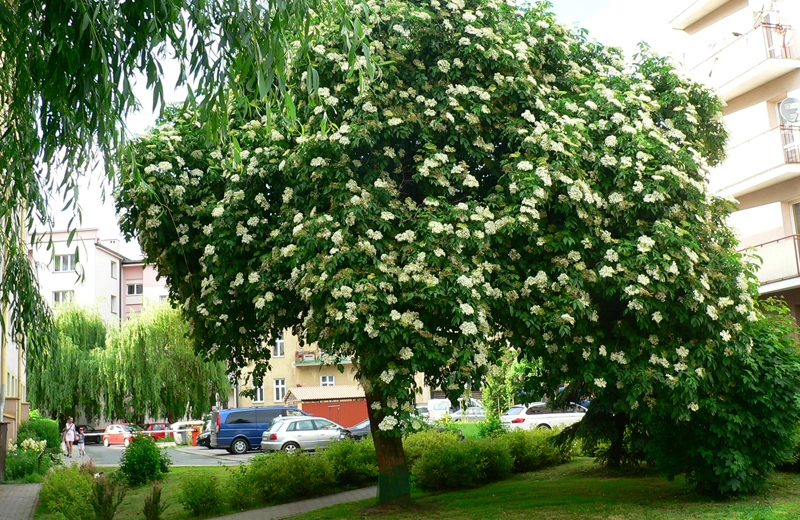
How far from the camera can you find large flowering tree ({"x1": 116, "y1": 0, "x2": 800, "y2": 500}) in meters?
10.7

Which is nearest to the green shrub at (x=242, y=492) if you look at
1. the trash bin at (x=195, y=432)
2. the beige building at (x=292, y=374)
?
the trash bin at (x=195, y=432)

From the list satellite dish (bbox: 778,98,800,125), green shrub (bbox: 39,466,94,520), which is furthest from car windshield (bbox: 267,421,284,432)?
satellite dish (bbox: 778,98,800,125)

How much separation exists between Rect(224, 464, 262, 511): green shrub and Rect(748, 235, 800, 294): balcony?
44.7 ft

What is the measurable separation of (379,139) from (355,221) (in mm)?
1467

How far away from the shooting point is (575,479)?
1739cm

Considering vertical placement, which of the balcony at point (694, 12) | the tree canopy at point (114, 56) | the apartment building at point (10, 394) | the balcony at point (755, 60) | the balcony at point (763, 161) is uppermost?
the balcony at point (694, 12)

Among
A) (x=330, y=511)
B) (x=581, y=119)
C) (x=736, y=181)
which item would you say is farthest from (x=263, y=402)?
(x=581, y=119)

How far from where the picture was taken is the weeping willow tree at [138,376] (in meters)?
43.8

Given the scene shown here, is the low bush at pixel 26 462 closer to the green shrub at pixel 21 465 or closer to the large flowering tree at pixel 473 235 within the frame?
the green shrub at pixel 21 465

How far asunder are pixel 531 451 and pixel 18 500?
39.3 ft

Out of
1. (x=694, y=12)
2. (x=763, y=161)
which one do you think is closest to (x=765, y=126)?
(x=763, y=161)

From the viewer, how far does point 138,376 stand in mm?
43781

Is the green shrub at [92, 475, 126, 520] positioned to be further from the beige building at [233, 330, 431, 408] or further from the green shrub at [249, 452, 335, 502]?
the beige building at [233, 330, 431, 408]

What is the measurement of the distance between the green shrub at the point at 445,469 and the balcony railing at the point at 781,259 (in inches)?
387
